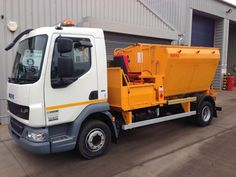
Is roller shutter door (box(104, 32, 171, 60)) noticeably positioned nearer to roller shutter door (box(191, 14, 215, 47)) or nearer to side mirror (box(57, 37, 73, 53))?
side mirror (box(57, 37, 73, 53))

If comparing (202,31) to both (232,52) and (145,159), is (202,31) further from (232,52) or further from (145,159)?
(145,159)

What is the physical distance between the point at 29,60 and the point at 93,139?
1.86 m

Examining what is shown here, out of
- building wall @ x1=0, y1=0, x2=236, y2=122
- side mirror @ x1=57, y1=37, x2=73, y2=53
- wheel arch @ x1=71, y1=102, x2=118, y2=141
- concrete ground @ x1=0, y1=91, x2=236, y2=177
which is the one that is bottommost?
concrete ground @ x1=0, y1=91, x2=236, y2=177

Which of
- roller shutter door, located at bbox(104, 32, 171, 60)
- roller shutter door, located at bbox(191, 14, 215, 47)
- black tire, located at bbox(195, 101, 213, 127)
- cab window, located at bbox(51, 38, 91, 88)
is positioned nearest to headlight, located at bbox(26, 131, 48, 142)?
Result: cab window, located at bbox(51, 38, 91, 88)

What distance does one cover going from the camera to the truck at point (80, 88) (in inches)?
146

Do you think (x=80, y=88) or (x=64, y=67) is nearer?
(x=64, y=67)

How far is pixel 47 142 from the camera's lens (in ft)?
12.4

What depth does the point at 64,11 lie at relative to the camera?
7613 millimetres

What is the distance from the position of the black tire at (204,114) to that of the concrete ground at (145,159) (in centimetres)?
61

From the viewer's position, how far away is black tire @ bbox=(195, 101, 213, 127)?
6527 mm

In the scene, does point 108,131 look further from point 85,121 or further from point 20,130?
point 20,130

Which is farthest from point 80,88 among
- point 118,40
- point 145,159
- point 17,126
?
point 118,40

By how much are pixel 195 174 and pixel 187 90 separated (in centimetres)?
278

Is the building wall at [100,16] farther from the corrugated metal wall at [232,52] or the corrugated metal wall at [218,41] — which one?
the corrugated metal wall at [232,52]
